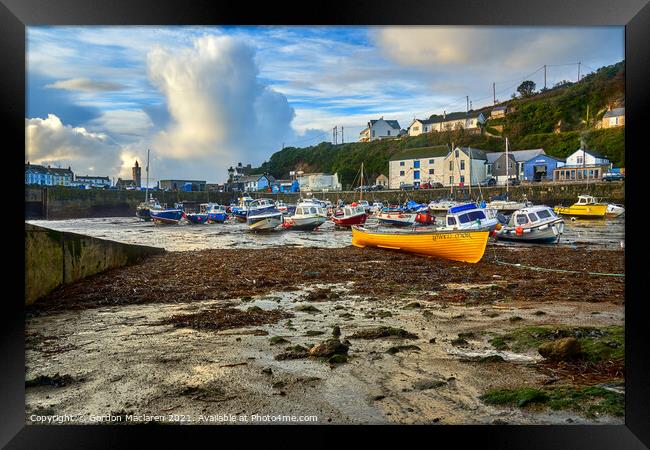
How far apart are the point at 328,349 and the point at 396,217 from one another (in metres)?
7.64

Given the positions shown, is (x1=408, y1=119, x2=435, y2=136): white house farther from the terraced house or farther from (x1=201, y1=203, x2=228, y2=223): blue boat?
(x1=201, y1=203, x2=228, y2=223): blue boat

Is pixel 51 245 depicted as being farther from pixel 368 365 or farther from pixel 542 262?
pixel 542 262

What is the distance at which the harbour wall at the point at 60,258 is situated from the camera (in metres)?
3.49

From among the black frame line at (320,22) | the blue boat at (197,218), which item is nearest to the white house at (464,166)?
the black frame line at (320,22)

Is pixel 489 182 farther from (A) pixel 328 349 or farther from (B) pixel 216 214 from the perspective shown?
(B) pixel 216 214

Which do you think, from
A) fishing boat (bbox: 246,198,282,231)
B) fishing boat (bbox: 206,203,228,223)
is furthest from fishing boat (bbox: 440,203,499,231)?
fishing boat (bbox: 206,203,228,223)

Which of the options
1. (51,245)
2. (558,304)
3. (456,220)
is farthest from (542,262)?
(51,245)

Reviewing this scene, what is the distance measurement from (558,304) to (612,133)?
65.9 inches

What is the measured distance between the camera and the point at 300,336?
3605mm

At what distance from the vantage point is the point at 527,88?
4324mm

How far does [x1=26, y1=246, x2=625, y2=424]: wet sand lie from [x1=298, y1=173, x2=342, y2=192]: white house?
1182 millimetres

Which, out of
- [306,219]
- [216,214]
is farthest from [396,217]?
Result: [216,214]

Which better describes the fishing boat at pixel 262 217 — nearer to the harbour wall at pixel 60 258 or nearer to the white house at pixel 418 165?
the white house at pixel 418 165

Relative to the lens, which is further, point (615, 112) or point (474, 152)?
point (474, 152)
